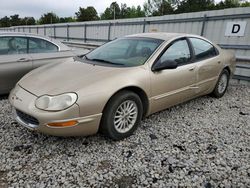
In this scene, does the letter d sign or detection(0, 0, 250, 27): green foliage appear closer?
the letter d sign

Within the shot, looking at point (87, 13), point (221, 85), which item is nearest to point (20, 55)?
point (221, 85)

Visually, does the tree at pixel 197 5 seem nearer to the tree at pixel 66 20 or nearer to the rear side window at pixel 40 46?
the tree at pixel 66 20

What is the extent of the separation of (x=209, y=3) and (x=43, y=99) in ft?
161

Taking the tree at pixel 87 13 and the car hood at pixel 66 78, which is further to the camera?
the tree at pixel 87 13

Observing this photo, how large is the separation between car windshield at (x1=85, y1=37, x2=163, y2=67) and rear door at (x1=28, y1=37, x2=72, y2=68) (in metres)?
1.43

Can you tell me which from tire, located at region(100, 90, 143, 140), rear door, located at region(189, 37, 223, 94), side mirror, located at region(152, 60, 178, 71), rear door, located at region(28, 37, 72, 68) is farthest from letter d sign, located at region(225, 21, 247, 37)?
tire, located at region(100, 90, 143, 140)

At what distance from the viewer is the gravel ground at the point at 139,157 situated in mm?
2300

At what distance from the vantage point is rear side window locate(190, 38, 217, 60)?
4043 mm

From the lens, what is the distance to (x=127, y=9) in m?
63.7

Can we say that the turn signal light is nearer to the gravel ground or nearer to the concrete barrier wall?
the gravel ground

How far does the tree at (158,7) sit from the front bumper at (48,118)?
53.8 metres

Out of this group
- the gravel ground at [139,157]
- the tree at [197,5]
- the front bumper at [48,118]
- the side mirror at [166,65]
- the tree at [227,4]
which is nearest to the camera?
the gravel ground at [139,157]

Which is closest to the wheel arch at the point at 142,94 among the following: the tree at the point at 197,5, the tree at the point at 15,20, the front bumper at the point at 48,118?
the front bumper at the point at 48,118

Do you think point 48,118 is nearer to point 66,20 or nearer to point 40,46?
point 40,46
